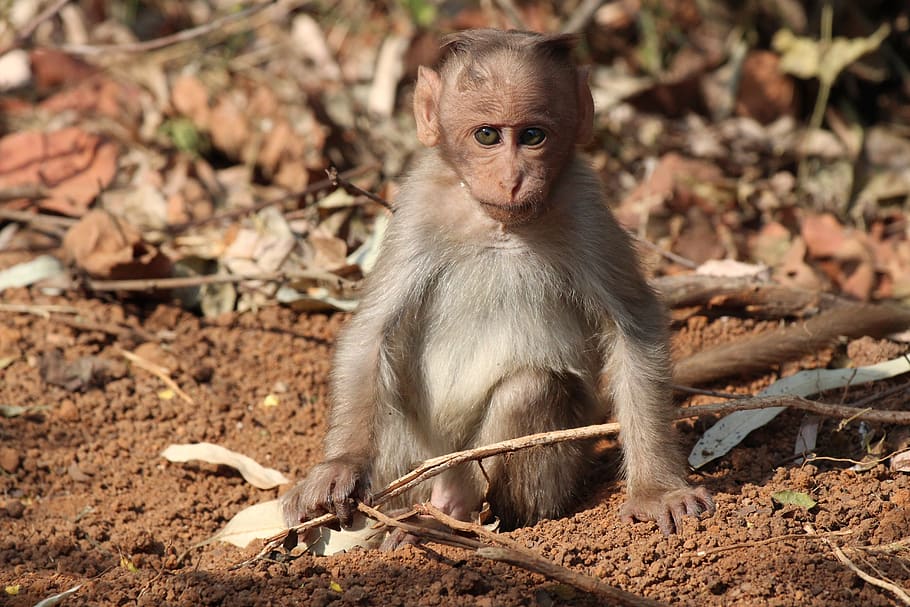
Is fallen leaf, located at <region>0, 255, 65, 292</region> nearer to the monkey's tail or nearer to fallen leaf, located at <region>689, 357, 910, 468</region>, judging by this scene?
the monkey's tail

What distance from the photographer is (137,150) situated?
8578 millimetres

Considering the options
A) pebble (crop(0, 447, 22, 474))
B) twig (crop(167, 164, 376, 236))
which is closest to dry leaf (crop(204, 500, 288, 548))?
pebble (crop(0, 447, 22, 474))

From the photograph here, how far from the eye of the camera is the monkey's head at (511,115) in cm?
458

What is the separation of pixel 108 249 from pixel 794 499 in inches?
171

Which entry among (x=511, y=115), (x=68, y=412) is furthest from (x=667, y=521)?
(x=68, y=412)

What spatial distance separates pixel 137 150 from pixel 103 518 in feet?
13.0

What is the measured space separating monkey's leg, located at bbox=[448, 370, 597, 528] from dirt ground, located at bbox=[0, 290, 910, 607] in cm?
21

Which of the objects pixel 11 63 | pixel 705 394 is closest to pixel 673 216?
pixel 705 394

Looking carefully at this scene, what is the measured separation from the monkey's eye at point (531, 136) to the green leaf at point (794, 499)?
1.76 metres

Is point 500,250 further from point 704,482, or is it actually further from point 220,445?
point 220,445

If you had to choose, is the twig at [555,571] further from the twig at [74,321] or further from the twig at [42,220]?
the twig at [42,220]

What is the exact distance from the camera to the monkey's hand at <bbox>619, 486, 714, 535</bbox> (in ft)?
14.9

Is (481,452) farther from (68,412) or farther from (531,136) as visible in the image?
(68,412)

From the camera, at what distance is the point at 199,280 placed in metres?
6.72
